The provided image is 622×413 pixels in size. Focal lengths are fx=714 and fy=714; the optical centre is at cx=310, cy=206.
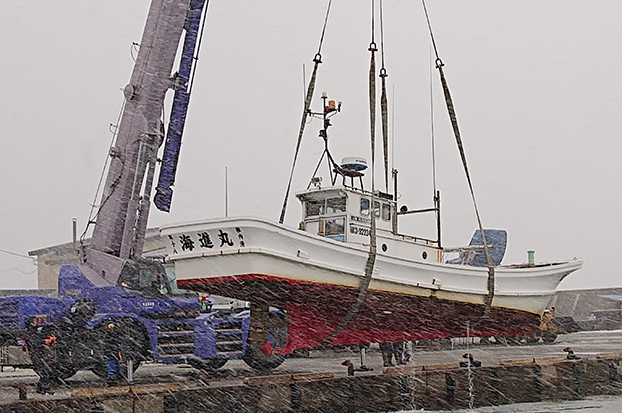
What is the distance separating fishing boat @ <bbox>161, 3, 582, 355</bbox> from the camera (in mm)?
8695

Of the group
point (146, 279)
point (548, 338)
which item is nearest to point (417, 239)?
point (146, 279)

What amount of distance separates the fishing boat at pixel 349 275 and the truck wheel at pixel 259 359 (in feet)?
0.34

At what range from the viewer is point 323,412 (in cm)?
820

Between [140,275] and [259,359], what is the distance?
229cm

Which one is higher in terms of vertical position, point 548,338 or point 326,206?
point 326,206

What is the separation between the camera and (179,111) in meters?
11.6

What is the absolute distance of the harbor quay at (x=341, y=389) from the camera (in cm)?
697

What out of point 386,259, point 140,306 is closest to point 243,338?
point 140,306

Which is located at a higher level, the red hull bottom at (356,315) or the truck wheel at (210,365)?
the red hull bottom at (356,315)

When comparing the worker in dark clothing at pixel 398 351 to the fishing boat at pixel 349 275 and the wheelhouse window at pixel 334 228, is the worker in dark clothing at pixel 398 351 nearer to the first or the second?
the fishing boat at pixel 349 275

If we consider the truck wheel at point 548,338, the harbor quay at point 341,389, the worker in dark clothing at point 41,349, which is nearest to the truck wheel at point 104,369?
the harbor quay at point 341,389

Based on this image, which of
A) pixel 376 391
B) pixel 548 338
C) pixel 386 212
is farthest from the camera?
pixel 548 338

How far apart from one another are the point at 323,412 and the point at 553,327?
15.6 m

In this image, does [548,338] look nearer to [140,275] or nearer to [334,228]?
[334,228]
